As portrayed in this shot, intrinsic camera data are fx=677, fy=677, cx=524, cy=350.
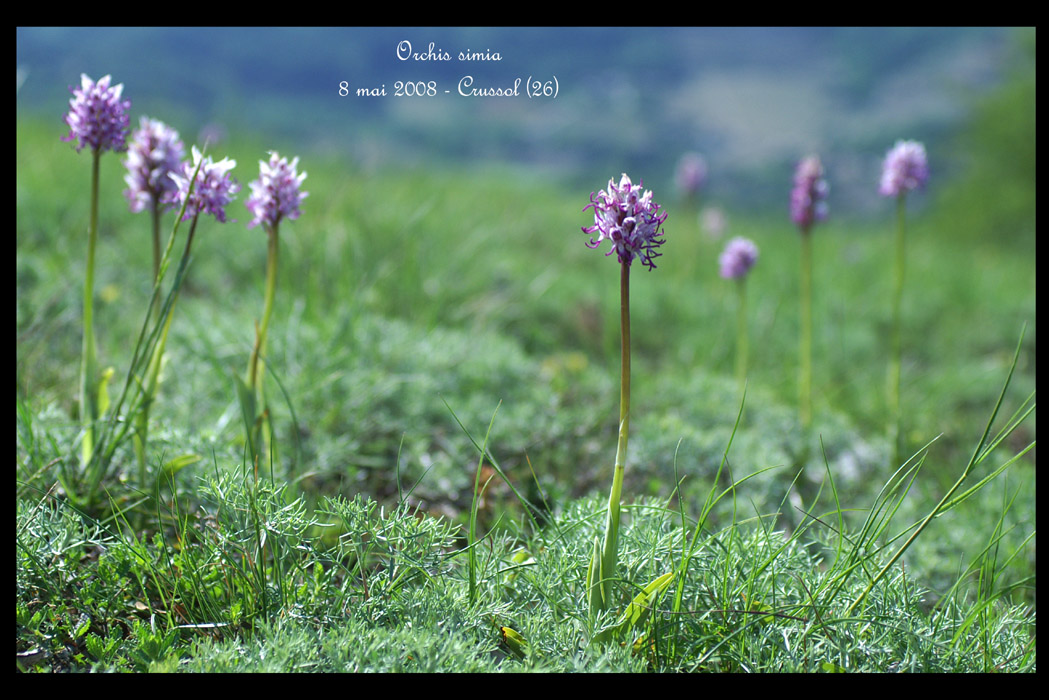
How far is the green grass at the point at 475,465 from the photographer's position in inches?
61.5

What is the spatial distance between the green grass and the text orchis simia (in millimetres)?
980

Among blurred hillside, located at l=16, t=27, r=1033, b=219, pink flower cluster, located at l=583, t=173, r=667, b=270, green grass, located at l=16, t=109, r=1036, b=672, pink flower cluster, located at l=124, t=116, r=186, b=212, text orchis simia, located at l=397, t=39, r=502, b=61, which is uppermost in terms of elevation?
blurred hillside, located at l=16, t=27, r=1033, b=219

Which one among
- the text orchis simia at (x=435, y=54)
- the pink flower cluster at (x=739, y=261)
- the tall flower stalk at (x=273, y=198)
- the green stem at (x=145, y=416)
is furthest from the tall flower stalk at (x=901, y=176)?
the green stem at (x=145, y=416)

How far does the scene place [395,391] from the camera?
2.93 m

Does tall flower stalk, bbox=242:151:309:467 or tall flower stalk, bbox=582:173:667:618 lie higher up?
tall flower stalk, bbox=242:151:309:467

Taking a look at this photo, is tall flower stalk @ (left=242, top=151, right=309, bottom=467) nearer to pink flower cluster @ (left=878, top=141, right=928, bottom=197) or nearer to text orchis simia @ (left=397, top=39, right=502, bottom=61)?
text orchis simia @ (left=397, top=39, right=502, bottom=61)

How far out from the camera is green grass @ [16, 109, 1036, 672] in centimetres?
156

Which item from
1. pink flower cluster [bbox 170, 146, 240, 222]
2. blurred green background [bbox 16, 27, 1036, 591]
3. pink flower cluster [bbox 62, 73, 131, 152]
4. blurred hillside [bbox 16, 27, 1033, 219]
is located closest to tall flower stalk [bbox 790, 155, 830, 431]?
blurred green background [bbox 16, 27, 1036, 591]

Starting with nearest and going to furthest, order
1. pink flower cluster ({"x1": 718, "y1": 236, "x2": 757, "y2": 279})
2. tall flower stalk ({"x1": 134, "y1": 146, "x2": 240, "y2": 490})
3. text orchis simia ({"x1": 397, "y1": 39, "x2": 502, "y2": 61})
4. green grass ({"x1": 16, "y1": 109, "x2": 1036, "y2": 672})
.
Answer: green grass ({"x1": 16, "y1": 109, "x2": 1036, "y2": 672}) < tall flower stalk ({"x1": 134, "y1": 146, "x2": 240, "y2": 490}) < text orchis simia ({"x1": 397, "y1": 39, "x2": 502, "y2": 61}) < pink flower cluster ({"x1": 718, "y1": 236, "x2": 757, "y2": 279})

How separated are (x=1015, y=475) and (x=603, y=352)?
7.09 feet

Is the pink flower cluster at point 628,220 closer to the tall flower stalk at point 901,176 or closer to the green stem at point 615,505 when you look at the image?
the green stem at point 615,505

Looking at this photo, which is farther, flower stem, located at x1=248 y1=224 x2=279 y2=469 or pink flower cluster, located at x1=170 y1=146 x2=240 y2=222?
flower stem, located at x1=248 y1=224 x2=279 y2=469

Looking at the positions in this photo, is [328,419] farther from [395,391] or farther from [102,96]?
[102,96]

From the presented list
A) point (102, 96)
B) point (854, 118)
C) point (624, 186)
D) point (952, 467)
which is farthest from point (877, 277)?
point (854, 118)
